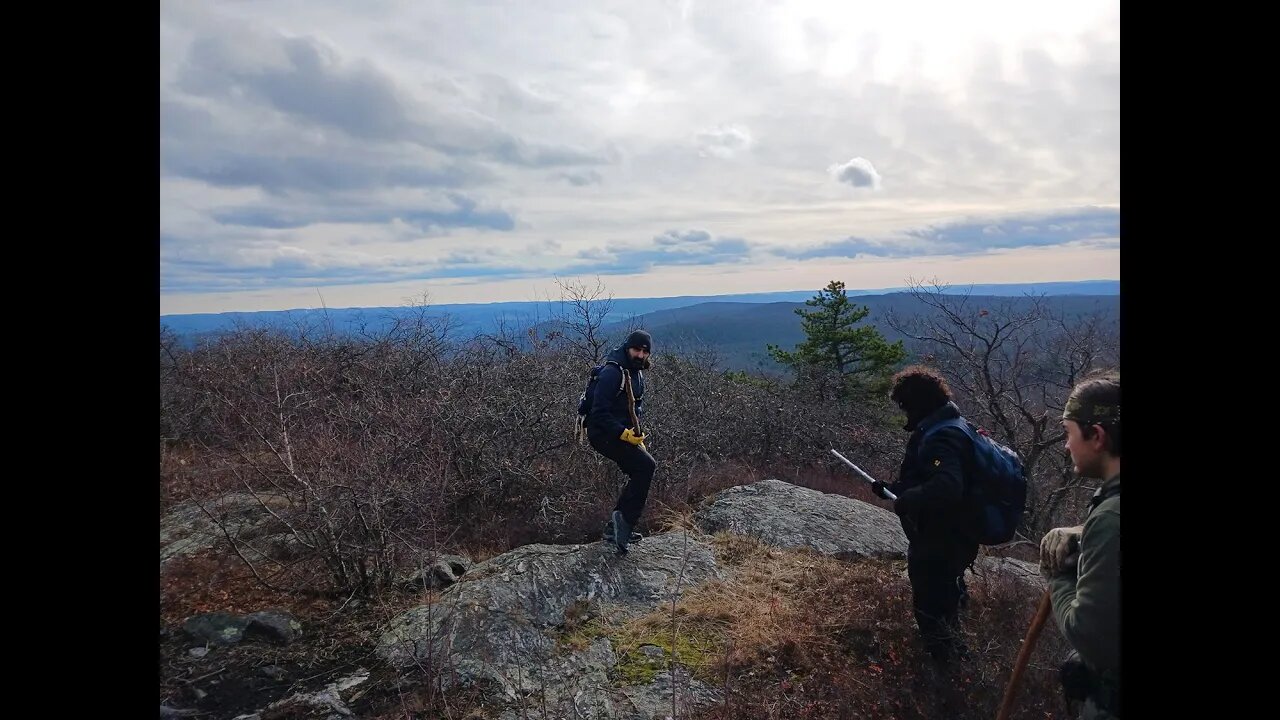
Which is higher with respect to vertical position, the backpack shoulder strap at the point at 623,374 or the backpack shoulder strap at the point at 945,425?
the backpack shoulder strap at the point at 623,374

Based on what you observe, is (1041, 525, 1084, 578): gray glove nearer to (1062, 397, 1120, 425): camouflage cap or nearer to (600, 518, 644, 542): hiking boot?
(1062, 397, 1120, 425): camouflage cap

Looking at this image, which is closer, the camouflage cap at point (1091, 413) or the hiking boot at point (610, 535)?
the camouflage cap at point (1091, 413)

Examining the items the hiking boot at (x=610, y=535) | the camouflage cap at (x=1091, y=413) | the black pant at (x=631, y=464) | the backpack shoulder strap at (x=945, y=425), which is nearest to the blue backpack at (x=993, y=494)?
the backpack shoulder strap at (x=945, y=425)

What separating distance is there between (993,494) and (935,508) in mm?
335

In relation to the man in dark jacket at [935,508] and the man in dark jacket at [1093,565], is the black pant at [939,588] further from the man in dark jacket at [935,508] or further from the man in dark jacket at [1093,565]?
the man in dark jacket at [1093,565]

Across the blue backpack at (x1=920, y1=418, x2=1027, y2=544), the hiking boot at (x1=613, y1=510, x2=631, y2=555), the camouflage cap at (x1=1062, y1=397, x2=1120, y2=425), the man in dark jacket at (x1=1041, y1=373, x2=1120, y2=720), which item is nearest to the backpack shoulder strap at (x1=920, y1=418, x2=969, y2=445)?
the blue backpack at (x1=920, y1=418, x2=1027, y2=544)

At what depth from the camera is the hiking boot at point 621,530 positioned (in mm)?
6016

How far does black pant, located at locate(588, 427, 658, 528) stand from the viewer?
5.80 metres

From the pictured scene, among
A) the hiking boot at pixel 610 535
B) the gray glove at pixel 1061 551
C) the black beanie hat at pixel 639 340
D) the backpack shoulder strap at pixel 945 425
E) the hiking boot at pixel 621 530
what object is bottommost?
the hiking boot at pixel 610 535

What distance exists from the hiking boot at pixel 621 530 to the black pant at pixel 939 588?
2710 mm

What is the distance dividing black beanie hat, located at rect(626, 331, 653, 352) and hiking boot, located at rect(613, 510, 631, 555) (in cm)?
159
